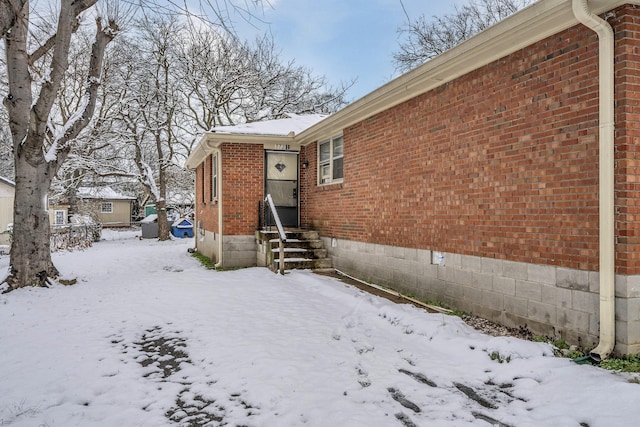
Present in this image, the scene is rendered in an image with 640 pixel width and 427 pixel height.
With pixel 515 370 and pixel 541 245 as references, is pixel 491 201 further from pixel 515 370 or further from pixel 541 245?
pixel 515 370

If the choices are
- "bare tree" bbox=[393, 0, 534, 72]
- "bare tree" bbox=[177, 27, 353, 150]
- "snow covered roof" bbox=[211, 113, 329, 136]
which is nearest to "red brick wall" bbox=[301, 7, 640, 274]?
"snow covered roof" bbox=[211, 113, 329, 136]

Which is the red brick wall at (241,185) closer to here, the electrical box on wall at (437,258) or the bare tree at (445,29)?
the electrical box on wall at (437,258)

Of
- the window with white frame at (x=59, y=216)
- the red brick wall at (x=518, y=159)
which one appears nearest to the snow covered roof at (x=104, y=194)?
the window with white frame at (x=59, y=216)

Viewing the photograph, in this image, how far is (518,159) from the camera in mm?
4605

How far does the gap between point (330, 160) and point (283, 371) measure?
6602 millimetres

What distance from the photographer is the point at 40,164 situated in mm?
8188

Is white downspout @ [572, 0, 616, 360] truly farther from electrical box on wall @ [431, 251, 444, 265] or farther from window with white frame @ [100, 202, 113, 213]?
window with white frame @ [100, 202, 113, 213]

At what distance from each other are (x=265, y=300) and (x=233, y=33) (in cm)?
419

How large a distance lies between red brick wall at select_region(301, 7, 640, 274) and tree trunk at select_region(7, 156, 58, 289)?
6713 millimetres

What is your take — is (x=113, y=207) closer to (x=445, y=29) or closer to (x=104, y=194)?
(x=104, y=194)

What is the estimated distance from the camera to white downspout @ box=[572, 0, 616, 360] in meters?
3.55

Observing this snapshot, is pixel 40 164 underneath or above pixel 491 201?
above

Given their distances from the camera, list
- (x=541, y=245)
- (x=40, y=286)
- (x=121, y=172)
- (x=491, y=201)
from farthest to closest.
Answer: (x=121, y=172) < (x=40, y=286) < (x=491, y=201) < (x=541, y=245)

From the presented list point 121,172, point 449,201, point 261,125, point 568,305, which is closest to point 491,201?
point 449,201
